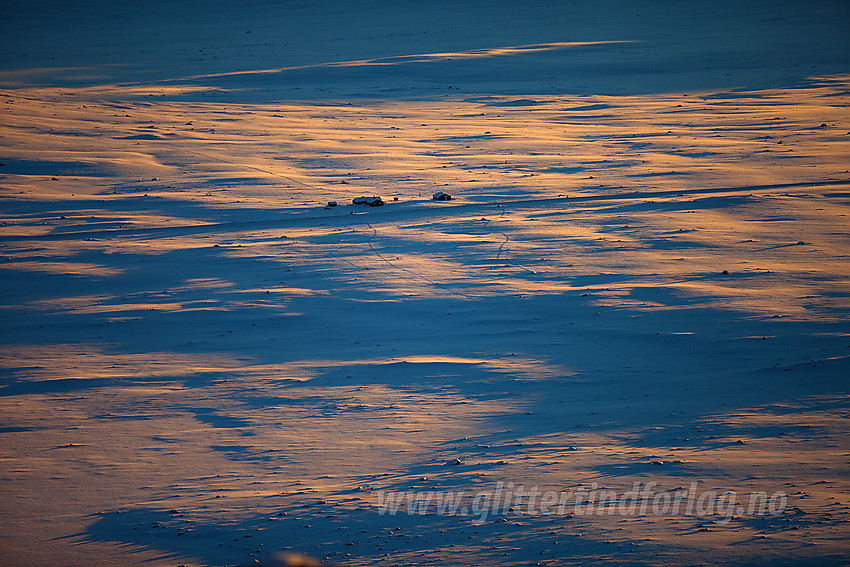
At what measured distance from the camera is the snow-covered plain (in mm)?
4195

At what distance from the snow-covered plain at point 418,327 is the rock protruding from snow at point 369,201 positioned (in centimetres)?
18

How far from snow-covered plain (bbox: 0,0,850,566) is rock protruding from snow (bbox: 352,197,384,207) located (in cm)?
18

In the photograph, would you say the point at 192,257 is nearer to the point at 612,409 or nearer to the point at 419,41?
the point at 612,409

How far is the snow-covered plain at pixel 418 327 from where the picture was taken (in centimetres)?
420

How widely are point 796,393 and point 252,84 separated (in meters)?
14.9

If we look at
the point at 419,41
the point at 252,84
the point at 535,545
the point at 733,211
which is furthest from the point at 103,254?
the point at 419,41

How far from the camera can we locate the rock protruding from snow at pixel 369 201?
383 inches

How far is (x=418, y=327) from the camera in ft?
22.2

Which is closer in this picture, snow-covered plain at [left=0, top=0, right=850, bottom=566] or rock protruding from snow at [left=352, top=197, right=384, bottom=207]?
snow-covered plain at [left=0, top=0, right=850, bottom=566]

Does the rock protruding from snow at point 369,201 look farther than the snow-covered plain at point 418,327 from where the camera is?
Yes

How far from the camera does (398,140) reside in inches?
516

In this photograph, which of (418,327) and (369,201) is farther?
(369,201)

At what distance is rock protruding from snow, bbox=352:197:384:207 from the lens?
9.73 meters

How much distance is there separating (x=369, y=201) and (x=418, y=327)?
3.46 m
